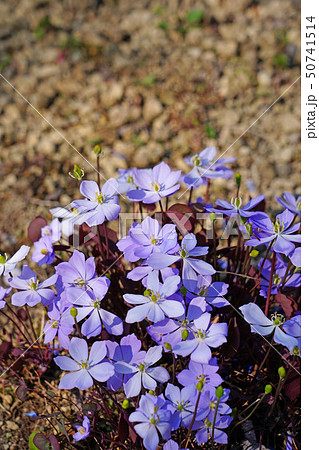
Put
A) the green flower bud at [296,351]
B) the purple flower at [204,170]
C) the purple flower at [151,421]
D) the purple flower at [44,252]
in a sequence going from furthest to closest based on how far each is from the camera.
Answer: the purple flower at [204,170] < the purple flower at [44,252] < the green flower bud at [296,351] < the purple flower at [151,421]

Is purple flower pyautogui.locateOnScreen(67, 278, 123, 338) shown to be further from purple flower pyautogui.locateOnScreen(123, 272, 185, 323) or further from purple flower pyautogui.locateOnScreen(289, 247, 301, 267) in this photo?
purple flower pyautogui.locateOnScreen(289, 247, 301, 267)

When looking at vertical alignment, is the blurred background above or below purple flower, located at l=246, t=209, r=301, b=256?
above

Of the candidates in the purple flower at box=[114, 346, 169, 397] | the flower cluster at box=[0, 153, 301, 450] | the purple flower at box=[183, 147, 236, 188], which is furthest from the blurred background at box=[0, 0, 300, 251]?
the purple flower at box=[114, 346, 169, 397]

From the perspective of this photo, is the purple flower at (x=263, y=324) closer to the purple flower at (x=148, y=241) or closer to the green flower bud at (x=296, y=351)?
the green flower bud at (x=296, y=351)

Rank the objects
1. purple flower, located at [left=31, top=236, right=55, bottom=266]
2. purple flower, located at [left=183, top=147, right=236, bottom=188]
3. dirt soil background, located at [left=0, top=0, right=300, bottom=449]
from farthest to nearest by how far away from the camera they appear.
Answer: dirt soil background, located at [left=0, top=0, right=300, bottom=449]
purple flower, located at [left=183, top=147, right=236, bottom=188]
purple flower, located at [left=31, top=236, right=55, bottom=266]

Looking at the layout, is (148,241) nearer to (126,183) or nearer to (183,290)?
(183,290)

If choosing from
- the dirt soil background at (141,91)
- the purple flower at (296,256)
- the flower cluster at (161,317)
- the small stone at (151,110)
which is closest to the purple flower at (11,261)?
the flower cluster at (161,317)

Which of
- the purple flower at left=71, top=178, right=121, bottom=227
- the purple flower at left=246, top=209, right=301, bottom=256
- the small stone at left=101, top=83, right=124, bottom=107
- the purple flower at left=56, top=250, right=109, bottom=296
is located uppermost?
the small stone at left=101, top=83, right=124, bottom=107
